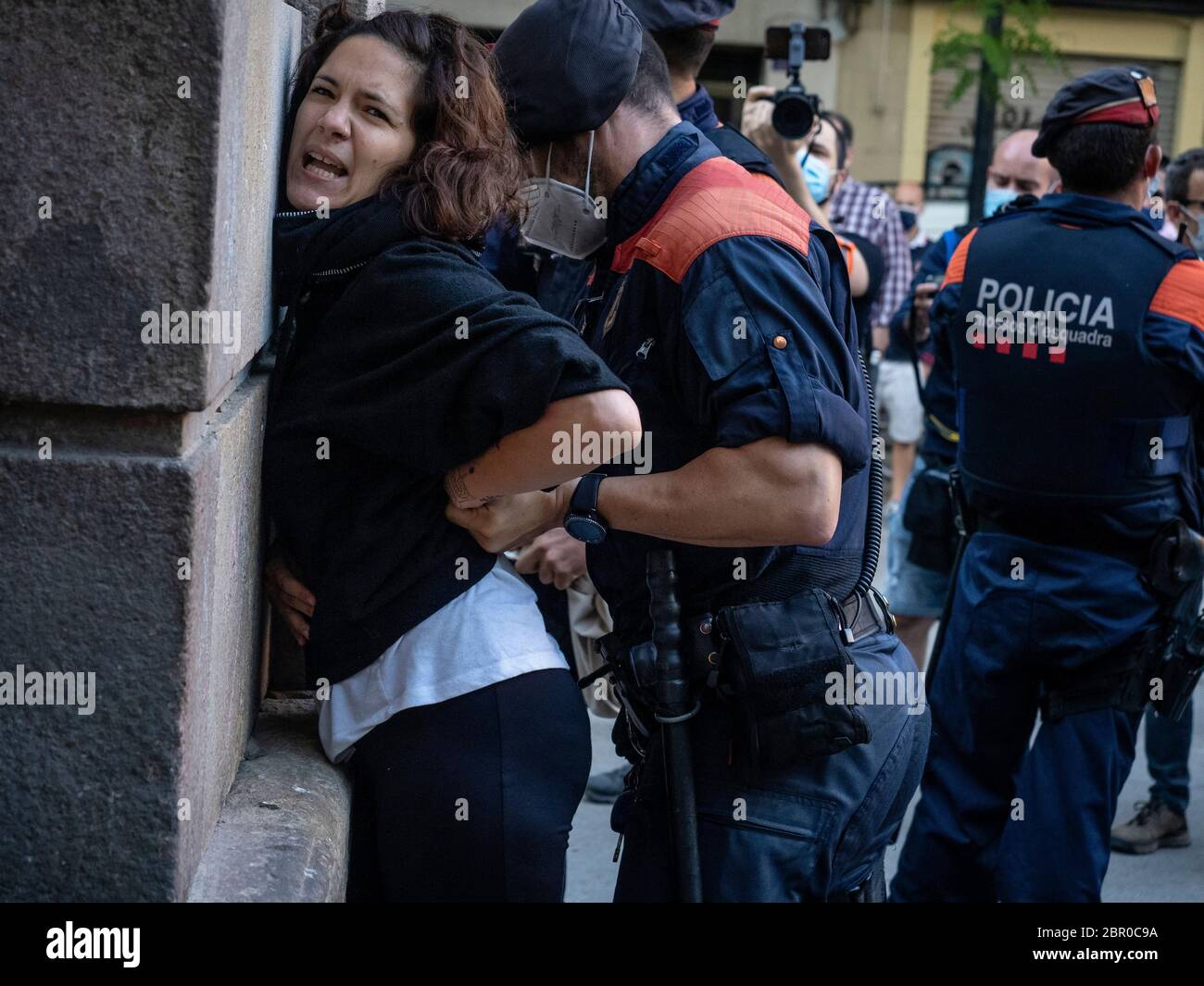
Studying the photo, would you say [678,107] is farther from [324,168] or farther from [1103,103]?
[324,168]

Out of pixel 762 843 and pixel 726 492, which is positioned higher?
pixel 726 492

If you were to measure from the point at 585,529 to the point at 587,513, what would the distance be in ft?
0.08

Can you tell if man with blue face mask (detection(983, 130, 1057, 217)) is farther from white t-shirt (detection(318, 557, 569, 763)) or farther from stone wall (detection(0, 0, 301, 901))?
stone wall (detection(0, 0, 301, 901))

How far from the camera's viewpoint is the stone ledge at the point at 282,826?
176 centimetres

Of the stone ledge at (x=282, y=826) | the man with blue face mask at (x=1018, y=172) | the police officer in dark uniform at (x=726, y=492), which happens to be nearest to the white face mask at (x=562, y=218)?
the police officer in dark uniform at (x=726, y=492)

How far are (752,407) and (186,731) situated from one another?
840mm

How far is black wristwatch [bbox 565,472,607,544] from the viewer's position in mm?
2123

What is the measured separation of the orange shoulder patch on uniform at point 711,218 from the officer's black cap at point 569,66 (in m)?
0.18

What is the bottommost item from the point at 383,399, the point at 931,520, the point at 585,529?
the point at 931,520

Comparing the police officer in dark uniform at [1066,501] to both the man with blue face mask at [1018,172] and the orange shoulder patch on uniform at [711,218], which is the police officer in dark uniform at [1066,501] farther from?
the man with blue face mask at [1018,172]

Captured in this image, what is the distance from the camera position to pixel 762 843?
2.15 m

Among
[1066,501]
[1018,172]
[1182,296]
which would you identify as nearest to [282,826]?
[1066,501]

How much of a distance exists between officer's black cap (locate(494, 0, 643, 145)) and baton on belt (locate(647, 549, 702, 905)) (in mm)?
680
